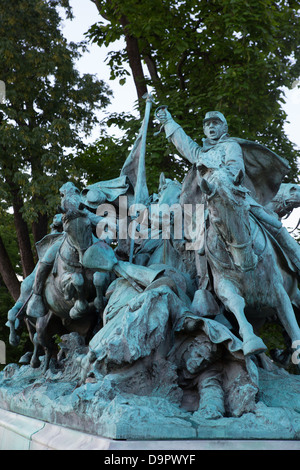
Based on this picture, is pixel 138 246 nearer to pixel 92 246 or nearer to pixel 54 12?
pixel 92 246

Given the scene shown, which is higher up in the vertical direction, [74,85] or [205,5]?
Result: [205,5]

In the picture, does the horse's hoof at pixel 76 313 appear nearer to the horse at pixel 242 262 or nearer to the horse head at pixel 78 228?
the horse head at pixel 78 228

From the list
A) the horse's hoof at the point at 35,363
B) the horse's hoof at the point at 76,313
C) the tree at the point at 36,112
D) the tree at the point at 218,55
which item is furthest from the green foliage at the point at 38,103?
the horse's hoof at the point at 76,313

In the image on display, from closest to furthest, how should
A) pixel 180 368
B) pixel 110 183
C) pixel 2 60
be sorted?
pixel 180 368
pixel 110 183
pixel 2 60

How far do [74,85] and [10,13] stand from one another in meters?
2.00

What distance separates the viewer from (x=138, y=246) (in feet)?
22.7

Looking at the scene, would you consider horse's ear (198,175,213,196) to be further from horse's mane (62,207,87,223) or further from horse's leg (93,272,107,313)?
horse's leg (93,272,107,313)

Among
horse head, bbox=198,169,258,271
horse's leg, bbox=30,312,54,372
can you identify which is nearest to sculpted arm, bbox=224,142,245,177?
horse head, bbox=198,169,258,271

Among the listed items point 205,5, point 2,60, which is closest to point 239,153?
point 205,5

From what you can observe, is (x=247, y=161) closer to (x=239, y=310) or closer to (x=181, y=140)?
(x=181, y=140)

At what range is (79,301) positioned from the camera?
6.50 meters

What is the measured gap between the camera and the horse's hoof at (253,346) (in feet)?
14.9

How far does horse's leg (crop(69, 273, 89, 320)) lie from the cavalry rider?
4.18ft

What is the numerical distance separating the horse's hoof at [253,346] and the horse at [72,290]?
183 cm
